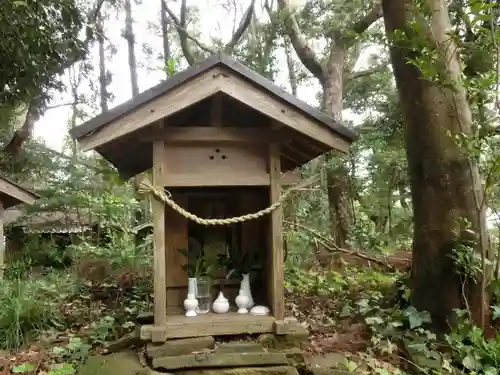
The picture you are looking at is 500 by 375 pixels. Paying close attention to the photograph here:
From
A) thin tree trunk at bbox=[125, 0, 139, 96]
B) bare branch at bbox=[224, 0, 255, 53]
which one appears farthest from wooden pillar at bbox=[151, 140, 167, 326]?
thin tree trunk at bbox=[125, 0, 139, 96]

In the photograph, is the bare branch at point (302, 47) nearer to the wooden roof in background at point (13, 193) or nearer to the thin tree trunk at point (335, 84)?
the thin tree trunk at point (335, 84)

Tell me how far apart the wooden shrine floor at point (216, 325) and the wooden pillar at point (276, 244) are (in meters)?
0.18

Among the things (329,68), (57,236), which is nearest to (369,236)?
(329,68)

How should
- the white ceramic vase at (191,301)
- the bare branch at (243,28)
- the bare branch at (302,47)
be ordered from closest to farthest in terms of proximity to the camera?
1. the white ceramic vase at (191,301)
2. the bare branch at (302,47)
3. the bare branch at (243,28)

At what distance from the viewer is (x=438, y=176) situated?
15.0ft

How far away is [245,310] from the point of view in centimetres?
456

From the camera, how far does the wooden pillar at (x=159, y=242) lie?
408cm

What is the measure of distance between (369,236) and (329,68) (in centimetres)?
438

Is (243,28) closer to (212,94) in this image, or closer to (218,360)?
(212,94)

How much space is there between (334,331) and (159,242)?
2267 millimetres

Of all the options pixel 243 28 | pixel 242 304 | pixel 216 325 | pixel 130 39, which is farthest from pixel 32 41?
pixel 130 39

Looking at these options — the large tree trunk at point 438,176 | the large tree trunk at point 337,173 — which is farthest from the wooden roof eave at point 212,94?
the large tree trunk at point 337,173

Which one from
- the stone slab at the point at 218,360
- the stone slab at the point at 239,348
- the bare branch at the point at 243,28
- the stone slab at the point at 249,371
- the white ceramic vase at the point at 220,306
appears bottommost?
the stone slab at the point at 249,371

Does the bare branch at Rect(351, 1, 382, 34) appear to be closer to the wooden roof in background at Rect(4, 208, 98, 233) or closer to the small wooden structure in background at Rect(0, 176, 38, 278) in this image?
the small wooden structure in background at Rect(0, 176, 38, 278)
